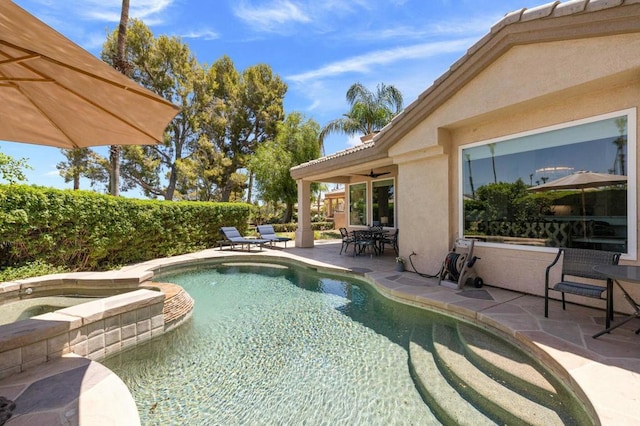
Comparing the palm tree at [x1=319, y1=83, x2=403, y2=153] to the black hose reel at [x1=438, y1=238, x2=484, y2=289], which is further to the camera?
the palm tree at [x1=319, y1=83, x2=403, y2=153]

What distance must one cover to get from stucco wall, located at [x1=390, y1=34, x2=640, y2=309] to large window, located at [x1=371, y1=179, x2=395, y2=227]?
5.37m

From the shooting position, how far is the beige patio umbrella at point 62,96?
7.52 ft

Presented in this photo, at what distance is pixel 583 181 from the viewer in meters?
5.45

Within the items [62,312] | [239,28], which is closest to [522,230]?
[62,312]

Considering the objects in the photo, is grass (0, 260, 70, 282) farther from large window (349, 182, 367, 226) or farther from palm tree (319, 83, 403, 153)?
palm tree (319, 83, 403, 153)

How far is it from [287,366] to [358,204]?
1254 centimetres

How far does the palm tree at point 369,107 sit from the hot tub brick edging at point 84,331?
21.8m

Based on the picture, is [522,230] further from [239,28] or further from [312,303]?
[239,28]

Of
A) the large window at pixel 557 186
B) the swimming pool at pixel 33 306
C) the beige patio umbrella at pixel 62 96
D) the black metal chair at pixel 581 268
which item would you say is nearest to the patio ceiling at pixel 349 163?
the large window at pixel 557 186

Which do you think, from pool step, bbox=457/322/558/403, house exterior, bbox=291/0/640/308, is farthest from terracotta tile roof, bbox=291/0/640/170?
pool step, bbox=457/322/558/403

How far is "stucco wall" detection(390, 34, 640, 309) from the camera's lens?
4758 millimetres

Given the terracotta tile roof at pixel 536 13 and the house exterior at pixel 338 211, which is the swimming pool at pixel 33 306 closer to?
the terracotta tile roof at pixel 536 13

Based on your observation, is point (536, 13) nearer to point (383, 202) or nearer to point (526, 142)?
point (526, 142)

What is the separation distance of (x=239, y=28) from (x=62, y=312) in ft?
63.9
